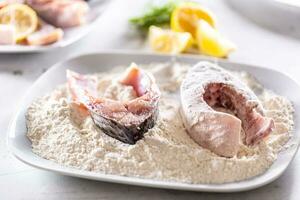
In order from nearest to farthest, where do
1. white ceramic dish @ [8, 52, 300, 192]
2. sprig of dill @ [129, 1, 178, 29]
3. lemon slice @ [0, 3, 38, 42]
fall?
white ceramic dish @ [8, 52, 300, 192] → lemon slice @ [0, 3, 38, 42] → sprig of dill @ [129, 1, 178, 29]

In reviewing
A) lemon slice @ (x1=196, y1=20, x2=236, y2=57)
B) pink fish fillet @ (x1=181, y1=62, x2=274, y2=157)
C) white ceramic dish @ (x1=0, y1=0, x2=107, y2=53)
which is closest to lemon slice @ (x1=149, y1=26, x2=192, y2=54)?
lemon slice @ (x1=196, y1=20, x2=236, y2=57)

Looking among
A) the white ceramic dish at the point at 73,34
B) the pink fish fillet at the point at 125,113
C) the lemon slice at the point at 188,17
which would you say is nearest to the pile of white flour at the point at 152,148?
the pink fish fillet at the point at 125,113

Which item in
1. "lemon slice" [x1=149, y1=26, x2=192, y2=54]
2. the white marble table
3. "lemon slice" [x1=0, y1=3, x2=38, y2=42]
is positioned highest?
"lemon slice" [x1=0, y1=3, x2=38, y2=42]

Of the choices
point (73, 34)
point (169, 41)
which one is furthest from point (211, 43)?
point (73, 34)

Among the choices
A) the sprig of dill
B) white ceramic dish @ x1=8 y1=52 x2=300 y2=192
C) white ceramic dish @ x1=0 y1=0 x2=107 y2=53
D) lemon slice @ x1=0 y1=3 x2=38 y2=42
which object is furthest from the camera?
the sprig of dill

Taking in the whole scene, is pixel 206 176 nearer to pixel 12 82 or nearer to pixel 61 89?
pixel 61 89

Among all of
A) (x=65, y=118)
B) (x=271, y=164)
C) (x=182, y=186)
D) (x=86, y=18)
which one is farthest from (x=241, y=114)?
(x=86, y=18)

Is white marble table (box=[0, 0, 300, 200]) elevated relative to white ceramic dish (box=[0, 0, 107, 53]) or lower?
lower

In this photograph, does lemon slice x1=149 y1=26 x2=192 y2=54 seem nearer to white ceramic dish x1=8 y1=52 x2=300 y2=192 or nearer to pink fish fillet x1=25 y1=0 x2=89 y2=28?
white ceramic dish x1=8 y1=52 x2=300 y2=192
